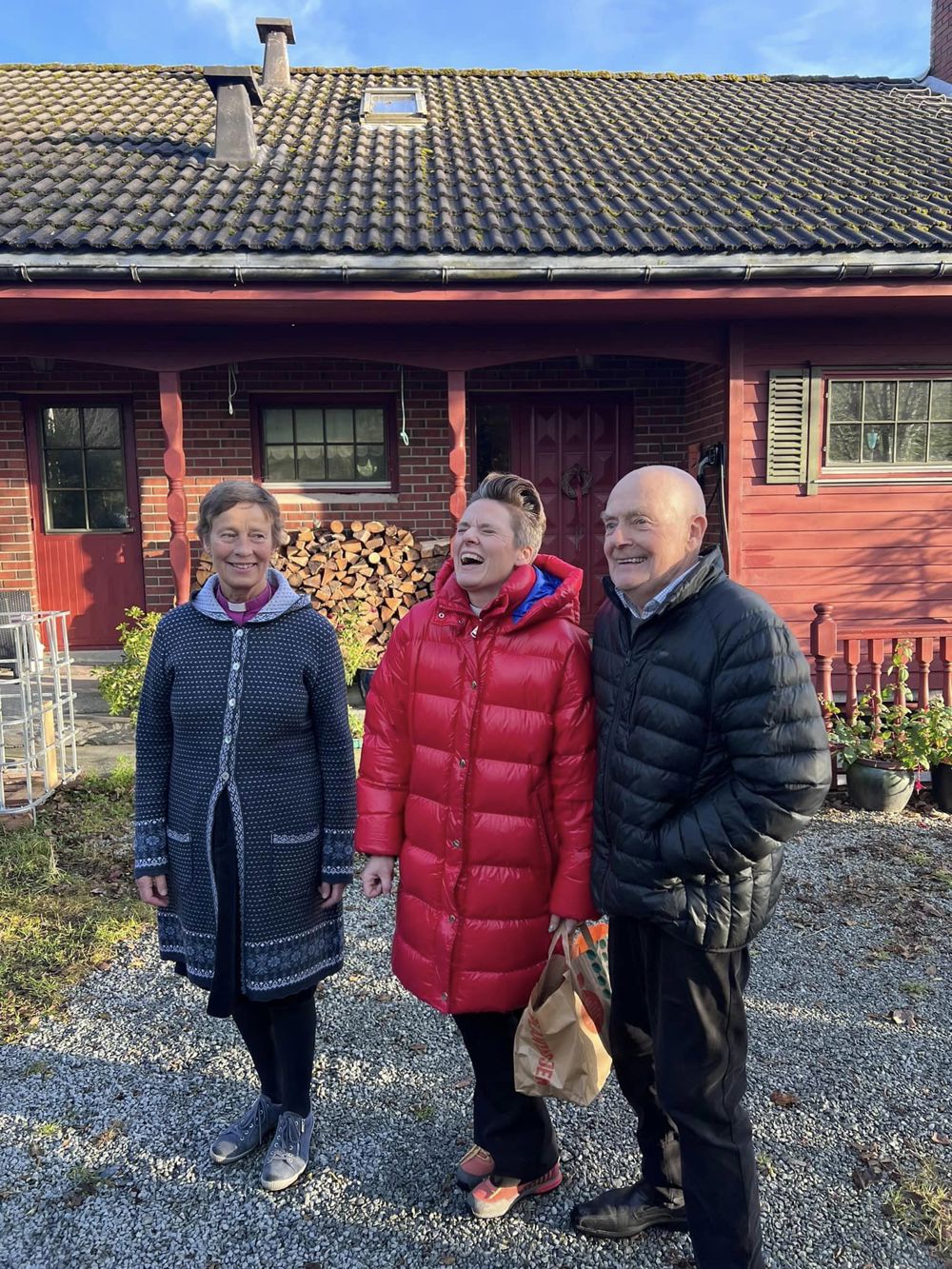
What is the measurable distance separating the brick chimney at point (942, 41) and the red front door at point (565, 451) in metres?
7.82

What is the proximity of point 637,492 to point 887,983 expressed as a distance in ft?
8.09

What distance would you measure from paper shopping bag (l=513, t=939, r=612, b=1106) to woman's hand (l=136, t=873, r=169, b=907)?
962 mm

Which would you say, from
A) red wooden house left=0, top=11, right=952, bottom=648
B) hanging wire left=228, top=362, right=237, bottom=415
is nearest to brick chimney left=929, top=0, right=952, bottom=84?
red wooden house left=0, top=11, right=952, bottom=648

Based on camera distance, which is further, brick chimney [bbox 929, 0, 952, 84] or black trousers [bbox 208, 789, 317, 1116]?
brick chimney [bbox 929, 0, 952, 84]

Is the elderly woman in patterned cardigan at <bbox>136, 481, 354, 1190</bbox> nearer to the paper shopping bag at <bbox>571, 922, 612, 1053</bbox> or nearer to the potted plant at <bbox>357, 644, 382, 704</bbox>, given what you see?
the paper shopping bag at <bbox>571, 922, 612, 1053</bbox>

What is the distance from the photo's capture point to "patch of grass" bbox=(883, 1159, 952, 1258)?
201 cm

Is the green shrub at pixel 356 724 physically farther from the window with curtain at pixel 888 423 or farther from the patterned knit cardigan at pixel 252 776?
the window with curtain at pixel 888 423

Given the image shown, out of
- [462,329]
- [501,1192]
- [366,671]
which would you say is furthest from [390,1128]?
[462,329]

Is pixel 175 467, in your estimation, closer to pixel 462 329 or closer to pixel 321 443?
pixel 321 443

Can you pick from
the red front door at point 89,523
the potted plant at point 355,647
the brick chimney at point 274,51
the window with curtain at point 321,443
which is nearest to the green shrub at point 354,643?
Result: the potted plant at point 355,647

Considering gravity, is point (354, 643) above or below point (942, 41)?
below

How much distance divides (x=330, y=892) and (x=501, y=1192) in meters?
0.84

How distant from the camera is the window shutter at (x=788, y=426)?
6.89m

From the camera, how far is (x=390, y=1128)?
2.44 meters
